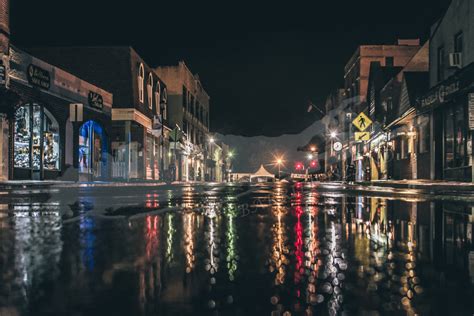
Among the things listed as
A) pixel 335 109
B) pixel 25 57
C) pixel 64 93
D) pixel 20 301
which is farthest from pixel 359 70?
pixel 20 301

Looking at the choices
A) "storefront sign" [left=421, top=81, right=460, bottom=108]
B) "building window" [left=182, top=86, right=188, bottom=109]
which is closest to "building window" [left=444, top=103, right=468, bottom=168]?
"storefront sign" [left=421, top=81, right=460, bottom=108]

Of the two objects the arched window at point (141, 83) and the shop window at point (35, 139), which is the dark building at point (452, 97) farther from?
the arched window at point (141, 83)

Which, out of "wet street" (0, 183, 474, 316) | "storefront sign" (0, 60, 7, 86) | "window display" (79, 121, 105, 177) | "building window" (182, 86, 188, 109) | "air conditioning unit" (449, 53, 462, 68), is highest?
"building window" (182, 86, 188, 109)

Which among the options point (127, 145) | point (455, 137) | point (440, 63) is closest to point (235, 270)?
point (455, 137)

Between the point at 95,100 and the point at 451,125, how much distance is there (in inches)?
929

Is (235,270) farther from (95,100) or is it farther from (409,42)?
(409,42)

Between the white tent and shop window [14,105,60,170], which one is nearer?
shop window [14,105,60,170]

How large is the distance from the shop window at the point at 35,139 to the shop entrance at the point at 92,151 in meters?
4.09

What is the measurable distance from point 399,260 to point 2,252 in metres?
2.85

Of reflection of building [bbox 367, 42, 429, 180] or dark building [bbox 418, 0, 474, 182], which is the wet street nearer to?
dark building [bbox 418, 0, 474, 182]

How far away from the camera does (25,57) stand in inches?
1000

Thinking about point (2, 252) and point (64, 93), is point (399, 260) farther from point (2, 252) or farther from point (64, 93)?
point (64, 93)

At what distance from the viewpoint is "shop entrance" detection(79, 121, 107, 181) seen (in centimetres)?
3409

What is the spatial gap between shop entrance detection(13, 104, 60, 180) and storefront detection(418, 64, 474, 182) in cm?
2099
